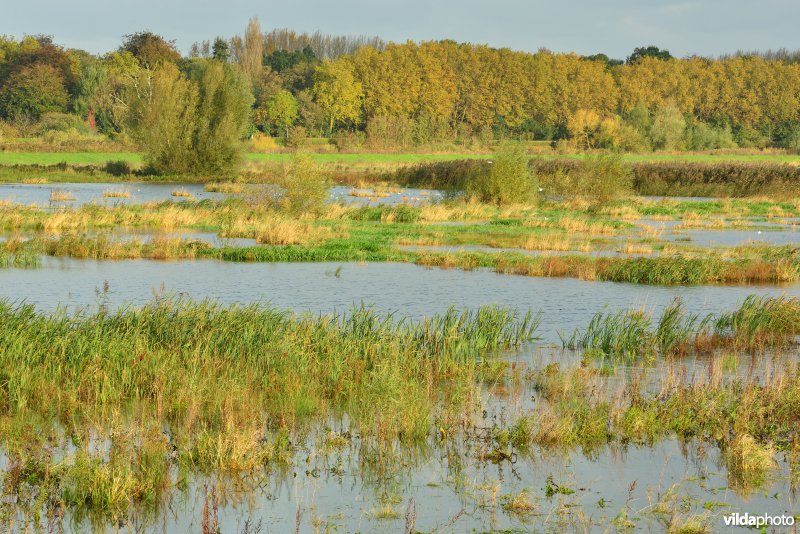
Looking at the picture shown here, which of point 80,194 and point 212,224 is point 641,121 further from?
point 212,224

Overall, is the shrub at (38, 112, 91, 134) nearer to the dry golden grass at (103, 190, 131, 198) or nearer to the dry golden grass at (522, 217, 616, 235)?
the dry golden grass at (103, 190, 131, 198)

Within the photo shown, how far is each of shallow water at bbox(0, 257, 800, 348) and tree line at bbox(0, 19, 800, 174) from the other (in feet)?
225

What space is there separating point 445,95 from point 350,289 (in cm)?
10973

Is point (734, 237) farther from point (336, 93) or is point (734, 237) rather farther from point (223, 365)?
point (336, 93)

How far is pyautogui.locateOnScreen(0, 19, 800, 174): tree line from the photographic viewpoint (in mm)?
105312

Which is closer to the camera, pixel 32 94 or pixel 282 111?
pixel 32 94

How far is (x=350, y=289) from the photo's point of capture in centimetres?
2388

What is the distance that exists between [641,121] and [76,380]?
122 metres

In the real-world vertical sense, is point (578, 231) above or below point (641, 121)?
below

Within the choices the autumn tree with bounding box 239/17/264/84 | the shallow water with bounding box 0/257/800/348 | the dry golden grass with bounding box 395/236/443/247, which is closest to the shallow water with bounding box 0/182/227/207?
the dry golden grass with bounding box 395/236/443/247

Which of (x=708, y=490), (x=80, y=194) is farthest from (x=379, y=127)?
(x=708, y=490)

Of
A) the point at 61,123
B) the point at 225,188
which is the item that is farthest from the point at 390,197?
the point at 61,123

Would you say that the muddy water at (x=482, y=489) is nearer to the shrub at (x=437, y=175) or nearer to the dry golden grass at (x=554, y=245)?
the dry golden grass at (x=554, y=245)

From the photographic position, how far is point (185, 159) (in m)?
70.0
